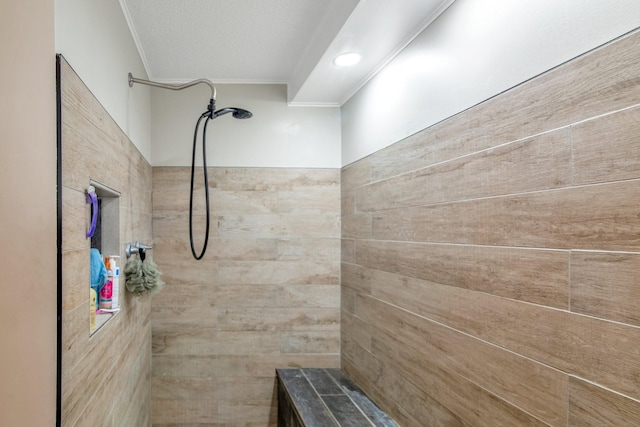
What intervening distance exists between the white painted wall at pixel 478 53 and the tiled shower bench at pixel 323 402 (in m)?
1.38

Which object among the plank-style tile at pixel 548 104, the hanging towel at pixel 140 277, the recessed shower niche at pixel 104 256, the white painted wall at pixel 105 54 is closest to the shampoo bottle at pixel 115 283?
the recessed shower niche at pixel 104 256

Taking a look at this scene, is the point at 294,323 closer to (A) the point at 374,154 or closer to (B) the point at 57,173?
(A) the point at 374,154

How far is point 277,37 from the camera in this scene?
2.28m

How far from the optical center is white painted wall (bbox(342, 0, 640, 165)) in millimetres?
993

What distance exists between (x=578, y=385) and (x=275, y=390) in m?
2.24

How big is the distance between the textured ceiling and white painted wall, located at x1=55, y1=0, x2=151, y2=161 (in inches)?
6.3

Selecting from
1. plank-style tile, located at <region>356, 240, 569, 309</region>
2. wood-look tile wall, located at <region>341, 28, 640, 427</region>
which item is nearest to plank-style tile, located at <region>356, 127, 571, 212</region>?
wood-look tile wall, located at <region>341, 28, 640, 427</region>

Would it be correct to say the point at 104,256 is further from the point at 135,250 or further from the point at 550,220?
the point at 550,220

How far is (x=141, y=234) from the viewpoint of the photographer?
2406 millimetres

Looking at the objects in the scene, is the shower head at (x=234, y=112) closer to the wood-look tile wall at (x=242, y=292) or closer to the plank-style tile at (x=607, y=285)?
the wood-look tile wall at (x=242, y=292)

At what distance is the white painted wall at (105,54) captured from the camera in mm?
1192

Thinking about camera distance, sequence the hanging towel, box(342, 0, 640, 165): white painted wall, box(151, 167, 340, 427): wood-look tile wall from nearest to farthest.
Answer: box(342, 0, 640, 165): white painted wall, the hanging towel, box(151, 167, 340, 427): wood-look tile wall

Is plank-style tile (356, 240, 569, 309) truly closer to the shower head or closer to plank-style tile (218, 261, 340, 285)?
plank-style tile (218, 261, 340, 285)

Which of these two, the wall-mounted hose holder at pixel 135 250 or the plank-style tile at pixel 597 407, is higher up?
the wall-mounted hose holder at pixel 135 250
